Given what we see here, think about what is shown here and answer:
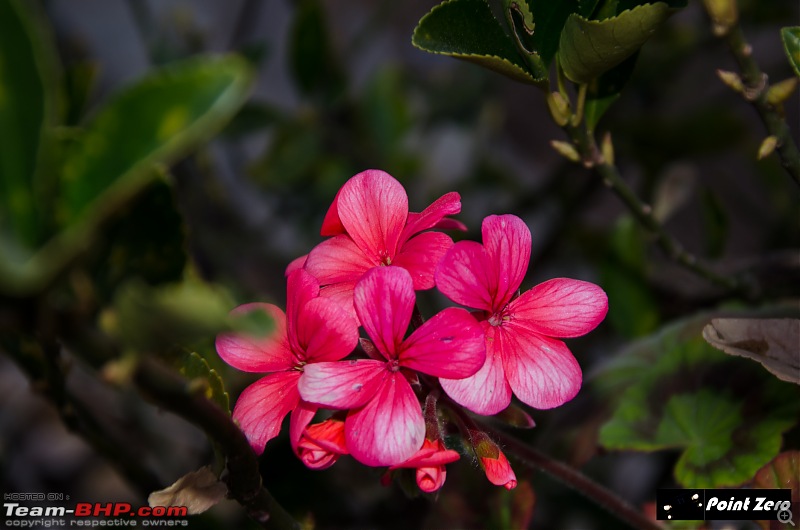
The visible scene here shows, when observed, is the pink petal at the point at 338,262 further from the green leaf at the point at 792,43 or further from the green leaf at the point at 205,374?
the green leaf at the point at 792,43

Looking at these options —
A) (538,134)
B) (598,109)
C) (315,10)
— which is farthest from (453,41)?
(538,134)

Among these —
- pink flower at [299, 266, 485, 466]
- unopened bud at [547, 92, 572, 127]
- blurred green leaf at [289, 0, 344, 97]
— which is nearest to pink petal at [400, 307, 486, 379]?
pink flower at [299, 266, 485, 466]

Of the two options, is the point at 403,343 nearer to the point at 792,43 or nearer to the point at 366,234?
the point at 366,234

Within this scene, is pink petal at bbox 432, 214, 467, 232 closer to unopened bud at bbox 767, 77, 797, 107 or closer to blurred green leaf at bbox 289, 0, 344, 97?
unopened bud at bbox 767, 77, 797, 107

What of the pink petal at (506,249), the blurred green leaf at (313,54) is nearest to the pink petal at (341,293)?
the pink petal at (506,249)

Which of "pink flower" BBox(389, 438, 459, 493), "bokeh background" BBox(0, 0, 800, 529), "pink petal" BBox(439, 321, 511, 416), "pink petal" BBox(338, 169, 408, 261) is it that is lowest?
"bokeh background" BBox(0, 0, 800, 529)

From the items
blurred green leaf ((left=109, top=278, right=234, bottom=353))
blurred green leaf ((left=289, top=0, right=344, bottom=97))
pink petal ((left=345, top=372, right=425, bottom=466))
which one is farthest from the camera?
blurred green leaf ((left=289, top=0, right=344, bottom=97))

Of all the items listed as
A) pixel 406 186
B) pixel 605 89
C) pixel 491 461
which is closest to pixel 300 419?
pixel 491 461

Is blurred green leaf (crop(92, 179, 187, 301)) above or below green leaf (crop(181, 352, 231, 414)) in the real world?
above
